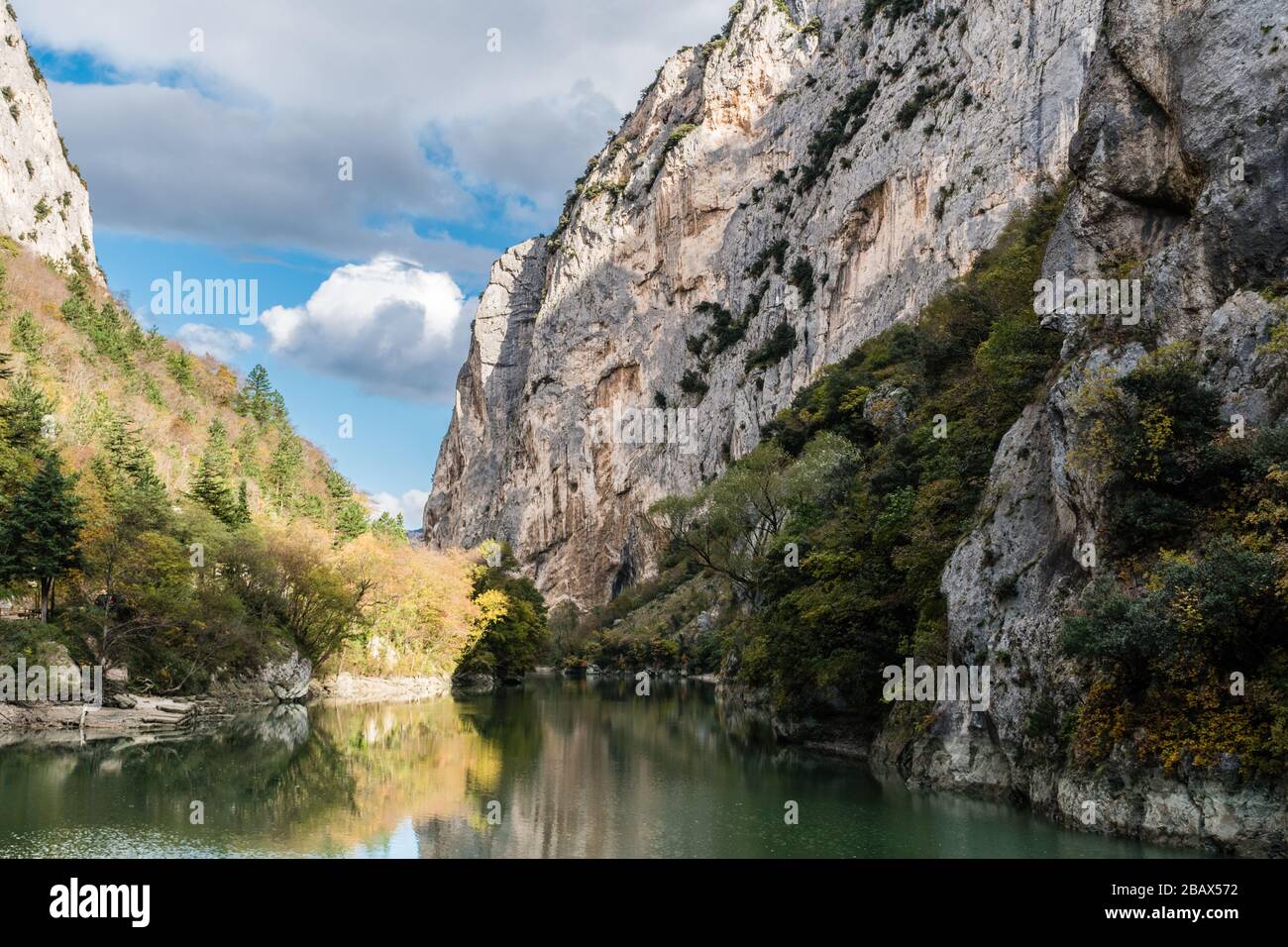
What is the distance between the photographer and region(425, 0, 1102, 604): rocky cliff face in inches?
2429

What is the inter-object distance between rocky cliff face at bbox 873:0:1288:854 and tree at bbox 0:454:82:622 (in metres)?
27.7

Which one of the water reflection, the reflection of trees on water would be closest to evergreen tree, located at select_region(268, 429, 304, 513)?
the reflection of trees on water

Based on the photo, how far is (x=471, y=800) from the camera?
868 inches

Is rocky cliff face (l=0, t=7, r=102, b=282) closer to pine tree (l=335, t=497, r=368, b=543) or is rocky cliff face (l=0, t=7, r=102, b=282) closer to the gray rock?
pine tree (l=335, t=497, r=368, b=543)

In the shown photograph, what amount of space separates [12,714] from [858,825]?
2606 centimetres

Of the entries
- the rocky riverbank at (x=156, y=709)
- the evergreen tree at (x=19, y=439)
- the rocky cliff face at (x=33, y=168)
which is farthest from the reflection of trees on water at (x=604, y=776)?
the rocky cliff face at (x=33, y=168)

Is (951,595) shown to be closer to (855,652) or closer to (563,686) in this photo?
(855,652)

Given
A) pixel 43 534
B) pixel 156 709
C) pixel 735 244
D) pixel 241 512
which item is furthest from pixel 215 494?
pixel 735 244

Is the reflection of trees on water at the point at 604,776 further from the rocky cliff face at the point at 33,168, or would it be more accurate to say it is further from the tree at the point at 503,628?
the rocky cliff face at the point at 33,168

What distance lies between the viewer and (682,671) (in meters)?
84.2

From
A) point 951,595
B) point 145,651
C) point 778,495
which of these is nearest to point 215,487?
point 145,651

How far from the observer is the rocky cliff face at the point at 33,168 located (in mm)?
80625

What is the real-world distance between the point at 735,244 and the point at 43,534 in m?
77.5

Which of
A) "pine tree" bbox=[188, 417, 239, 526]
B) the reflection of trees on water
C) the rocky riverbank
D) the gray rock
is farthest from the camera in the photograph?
"pine tree" bbox=[188, 417, 239, 526]
